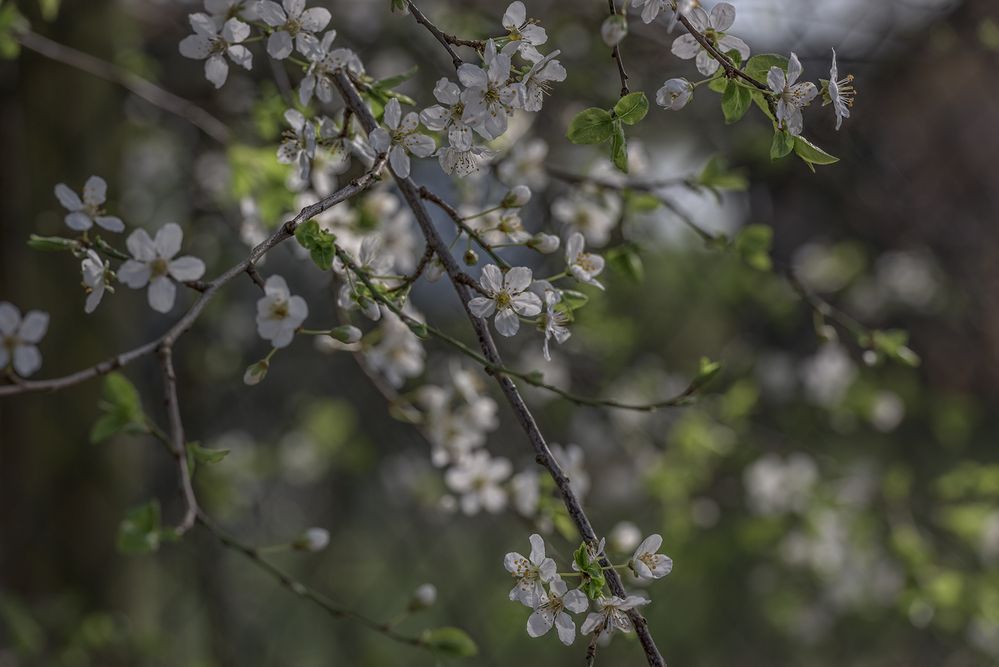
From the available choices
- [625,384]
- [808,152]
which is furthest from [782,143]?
[625,384]

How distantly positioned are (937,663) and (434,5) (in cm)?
263

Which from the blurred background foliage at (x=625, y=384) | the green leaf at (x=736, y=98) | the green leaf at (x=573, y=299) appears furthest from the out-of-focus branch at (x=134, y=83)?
the green leaf at (x=736, y=98)

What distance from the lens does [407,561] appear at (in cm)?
314

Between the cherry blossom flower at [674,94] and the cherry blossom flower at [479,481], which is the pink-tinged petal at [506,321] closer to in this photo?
the cherry blossom flower at [674,94]

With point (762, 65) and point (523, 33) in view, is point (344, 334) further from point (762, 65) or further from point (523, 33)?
point (762, 65)

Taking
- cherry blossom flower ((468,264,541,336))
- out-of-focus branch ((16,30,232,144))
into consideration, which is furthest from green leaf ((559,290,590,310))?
out-of-focus branch ((16,30,232,144))

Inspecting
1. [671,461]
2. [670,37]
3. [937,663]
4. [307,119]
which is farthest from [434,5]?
[937,663]

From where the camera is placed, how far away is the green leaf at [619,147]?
0.78 m

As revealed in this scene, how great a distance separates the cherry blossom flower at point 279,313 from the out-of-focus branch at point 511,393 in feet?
0.42

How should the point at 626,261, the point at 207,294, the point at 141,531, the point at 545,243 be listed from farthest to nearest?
1. the point at 626,261
2. the point at 545,243
3. the point at 141,531
4. the point at 207,294

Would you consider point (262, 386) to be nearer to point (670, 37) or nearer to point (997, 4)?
point (670, 37)

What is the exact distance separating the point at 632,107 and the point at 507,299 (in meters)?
0.19

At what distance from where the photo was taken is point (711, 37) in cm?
79

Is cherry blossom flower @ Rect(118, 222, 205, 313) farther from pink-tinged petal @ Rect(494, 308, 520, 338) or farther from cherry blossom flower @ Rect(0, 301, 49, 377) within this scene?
pink-tinged petal @ Rect(494, 308, 520, 338)
